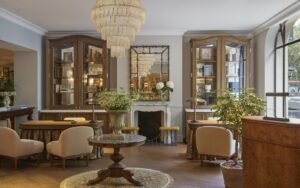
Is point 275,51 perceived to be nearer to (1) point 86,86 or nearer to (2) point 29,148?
(1) point 86,86

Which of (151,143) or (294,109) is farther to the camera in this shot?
(151,143)

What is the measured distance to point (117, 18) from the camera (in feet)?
13.7

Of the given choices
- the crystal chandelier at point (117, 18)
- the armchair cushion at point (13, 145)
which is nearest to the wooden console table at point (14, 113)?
the armchair cushion at point (13, 145)

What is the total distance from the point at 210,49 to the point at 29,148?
522 centimetres

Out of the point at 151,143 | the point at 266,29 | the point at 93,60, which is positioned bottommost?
the point at 151,143

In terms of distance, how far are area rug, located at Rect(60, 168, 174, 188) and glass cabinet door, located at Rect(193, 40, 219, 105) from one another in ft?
12.2

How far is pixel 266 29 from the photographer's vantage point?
7.60m

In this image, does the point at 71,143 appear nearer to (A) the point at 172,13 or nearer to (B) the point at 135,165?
(B) the point at 135,165

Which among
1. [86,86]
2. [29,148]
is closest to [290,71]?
[86,86]

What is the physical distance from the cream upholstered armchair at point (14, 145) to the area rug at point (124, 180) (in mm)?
1236

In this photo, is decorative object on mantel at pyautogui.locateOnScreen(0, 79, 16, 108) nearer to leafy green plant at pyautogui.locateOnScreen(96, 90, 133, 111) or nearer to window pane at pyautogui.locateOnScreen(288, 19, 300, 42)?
leafy green plant at pyautogui.locateOnScreen(96, 90, 133, 111)

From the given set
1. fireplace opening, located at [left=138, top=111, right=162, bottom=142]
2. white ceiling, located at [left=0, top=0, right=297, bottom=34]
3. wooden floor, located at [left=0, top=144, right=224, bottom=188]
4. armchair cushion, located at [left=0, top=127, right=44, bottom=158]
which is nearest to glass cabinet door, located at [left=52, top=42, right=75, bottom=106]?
white ceiling, located at [left=0, top=0, right=297, bottom=34]

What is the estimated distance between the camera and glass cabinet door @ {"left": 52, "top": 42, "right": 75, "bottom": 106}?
8680 millimetres

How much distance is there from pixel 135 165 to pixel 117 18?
294 centimetres
